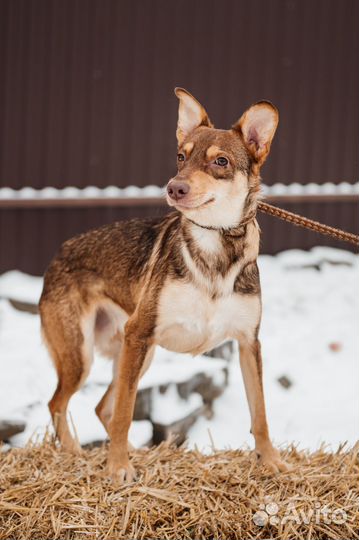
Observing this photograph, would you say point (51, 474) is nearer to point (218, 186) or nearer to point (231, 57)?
point (218, 186)

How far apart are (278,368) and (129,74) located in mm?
3186

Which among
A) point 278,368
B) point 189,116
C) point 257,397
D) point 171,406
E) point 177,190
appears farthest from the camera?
point 278,368

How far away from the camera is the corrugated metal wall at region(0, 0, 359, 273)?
23.2 feet

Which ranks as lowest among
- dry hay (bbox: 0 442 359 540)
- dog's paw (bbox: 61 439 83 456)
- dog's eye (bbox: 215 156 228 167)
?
dog's paw (bbox: 61 439 83 456)

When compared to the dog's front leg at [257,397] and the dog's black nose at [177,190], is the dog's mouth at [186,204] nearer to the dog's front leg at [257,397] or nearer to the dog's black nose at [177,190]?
the dog's black nose at [177,190]

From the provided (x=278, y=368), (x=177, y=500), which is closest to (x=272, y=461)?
(x=177, y=500)

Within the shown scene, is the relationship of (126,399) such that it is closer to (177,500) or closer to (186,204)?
(177,500)

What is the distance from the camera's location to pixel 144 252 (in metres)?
3.63

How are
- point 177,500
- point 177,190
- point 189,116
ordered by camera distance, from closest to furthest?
point 177,190 → point 177,500 → point 189,116

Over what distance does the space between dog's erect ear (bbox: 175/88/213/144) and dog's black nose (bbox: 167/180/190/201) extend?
54cm

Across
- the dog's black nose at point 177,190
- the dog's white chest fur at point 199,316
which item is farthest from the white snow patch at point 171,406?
the dog's black nose at point 177,190

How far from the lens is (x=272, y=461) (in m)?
3.41

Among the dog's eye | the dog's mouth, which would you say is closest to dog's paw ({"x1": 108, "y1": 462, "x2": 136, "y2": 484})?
the dog's mouth

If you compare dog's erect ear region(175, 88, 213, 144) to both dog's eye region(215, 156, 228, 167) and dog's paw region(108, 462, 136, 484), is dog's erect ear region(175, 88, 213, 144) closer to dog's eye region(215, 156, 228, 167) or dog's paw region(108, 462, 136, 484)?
dog's eye region(215, 156, 228, 167)
